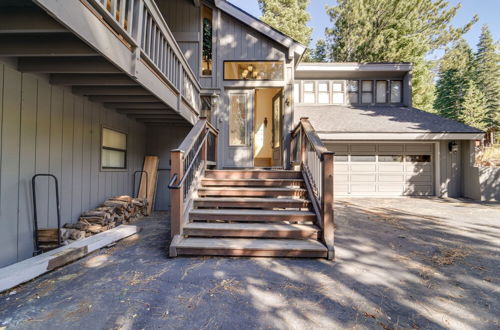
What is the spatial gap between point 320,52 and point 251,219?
1675 centimetres

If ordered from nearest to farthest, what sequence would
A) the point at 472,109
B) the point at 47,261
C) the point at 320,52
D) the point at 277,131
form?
the point at 47,261 → the point at 277,131 → the point at 320,52 → the point at 472,109

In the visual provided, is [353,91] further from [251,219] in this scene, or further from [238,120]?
[251,219]

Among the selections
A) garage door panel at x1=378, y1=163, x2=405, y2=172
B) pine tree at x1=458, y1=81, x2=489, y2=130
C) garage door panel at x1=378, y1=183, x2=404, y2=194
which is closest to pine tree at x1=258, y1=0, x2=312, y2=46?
garage door panel at x1=378, y1=163, x2=405, y2=172

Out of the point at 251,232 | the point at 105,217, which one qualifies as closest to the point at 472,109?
the point at 251,232

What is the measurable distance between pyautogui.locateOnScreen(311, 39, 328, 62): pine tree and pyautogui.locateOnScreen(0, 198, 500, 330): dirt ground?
15.8m

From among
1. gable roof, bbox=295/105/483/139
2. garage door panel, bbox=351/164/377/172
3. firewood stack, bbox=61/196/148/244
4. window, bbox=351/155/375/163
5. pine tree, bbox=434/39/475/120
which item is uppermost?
pine tree, bbox=434/39/475/120

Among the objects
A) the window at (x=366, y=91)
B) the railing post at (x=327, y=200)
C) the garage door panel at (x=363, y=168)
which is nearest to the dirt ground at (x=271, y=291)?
the railing post at (x=327, y=200)

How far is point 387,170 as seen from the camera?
8.15m

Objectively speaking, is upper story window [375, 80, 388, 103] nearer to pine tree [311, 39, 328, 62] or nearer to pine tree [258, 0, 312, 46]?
pine tree [258, 0, 312, 46]

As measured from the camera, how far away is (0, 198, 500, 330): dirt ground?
68.9 inches

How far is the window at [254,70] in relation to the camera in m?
6.01

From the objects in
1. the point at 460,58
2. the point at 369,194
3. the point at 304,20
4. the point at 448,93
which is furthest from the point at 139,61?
the point at 448,93

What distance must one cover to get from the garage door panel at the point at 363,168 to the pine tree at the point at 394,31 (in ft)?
28.4

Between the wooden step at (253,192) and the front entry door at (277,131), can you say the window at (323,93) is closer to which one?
the front entry door at (277,131)
